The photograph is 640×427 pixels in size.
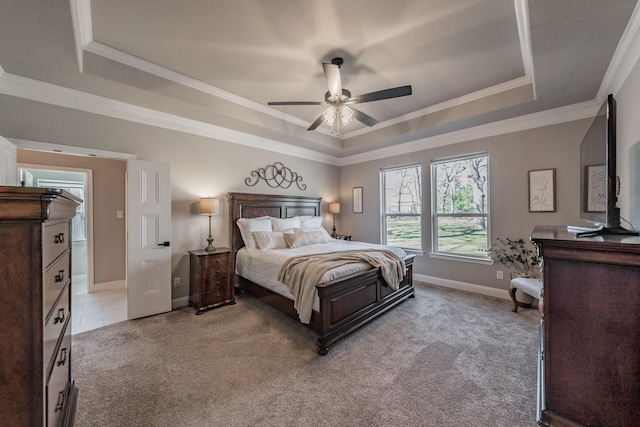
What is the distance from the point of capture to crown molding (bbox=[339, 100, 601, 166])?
10.5 ft

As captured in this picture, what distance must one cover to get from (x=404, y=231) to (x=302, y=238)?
2.20 metres

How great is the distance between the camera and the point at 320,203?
562 centimetres

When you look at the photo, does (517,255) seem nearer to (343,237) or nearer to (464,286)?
(464,286)

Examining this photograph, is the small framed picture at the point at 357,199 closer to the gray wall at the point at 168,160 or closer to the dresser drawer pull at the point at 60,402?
the gray wall at the point at 168,160

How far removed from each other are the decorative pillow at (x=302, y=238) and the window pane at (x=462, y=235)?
2134mm

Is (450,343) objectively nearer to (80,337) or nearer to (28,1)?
(80,337)

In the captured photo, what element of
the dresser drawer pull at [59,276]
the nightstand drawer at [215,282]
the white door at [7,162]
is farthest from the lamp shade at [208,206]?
the dresser drawer pull at [59,276]

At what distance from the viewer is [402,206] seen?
16.5 feet

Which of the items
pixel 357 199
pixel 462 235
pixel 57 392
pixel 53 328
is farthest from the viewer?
pixel 357 199

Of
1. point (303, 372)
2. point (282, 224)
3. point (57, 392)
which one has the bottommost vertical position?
point (303, 372)

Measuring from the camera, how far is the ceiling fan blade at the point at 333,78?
235 centimetres

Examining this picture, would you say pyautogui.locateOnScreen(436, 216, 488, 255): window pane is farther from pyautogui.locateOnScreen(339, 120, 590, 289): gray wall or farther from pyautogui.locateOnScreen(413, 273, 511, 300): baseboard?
pyautogui.locateOnScreen(413, 273, 511, 300): baseboard

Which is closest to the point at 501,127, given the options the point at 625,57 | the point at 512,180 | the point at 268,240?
the point at 512,180

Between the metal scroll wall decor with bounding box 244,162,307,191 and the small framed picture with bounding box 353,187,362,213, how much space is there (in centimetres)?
122
